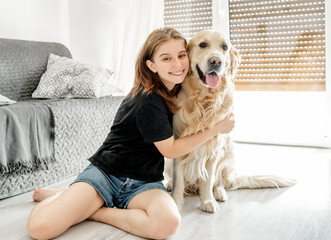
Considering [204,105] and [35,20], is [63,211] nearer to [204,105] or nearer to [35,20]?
[204,105]

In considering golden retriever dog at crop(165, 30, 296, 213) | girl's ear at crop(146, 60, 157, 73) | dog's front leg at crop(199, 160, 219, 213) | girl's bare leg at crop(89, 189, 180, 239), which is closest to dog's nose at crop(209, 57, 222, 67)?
golden retriever dog at crop(165, 30, 296, 213)

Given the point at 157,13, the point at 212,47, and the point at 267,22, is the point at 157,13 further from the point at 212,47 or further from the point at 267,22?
the point at 212,47

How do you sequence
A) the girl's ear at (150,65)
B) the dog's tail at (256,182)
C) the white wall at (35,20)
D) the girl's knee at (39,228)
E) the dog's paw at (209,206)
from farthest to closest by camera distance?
the white wall at (35,20) → the dog's tail at (256,182) → the dog's paw at (209,206) → the girl's ear at (150,65) → the girl's knee at (39,228)

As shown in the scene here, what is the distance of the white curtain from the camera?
3705 millimetres

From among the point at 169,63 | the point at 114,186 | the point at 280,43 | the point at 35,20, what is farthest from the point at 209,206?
the point at 35,20

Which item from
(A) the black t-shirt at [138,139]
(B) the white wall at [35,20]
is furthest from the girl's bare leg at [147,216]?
(B) the white wall at [35,20]

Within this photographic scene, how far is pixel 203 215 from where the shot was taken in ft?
5.36

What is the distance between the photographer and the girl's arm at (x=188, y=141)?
1.50 m

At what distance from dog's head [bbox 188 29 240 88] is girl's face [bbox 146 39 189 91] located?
80mm

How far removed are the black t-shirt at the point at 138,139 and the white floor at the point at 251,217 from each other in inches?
9.9

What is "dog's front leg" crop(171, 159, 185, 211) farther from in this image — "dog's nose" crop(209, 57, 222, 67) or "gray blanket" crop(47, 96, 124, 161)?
"gray blanket" crop(47, 96, 124, 161)

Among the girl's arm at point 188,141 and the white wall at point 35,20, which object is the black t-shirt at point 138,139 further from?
the white wall at point 35,20

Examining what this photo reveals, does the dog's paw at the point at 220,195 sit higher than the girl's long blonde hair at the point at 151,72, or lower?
lower

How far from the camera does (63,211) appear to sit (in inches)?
54.0
